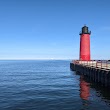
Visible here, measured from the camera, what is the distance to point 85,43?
→ 5606cm

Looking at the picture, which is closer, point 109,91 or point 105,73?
point 109,91

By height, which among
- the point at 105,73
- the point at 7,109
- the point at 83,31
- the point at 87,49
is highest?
the point at 83,31

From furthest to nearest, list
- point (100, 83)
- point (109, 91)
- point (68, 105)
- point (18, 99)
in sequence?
point (100, 83), point (109, 91), point (18, 99), point (68, 105)

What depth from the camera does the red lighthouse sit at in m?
56.2

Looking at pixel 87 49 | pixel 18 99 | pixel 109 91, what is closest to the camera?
pixel 18 99

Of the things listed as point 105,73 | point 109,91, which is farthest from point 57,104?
point 105,73

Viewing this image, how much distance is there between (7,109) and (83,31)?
4183 centimetres

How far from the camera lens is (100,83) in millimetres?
30781

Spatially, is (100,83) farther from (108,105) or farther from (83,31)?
(83,31)

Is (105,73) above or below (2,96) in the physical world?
above

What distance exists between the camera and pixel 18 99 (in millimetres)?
21219

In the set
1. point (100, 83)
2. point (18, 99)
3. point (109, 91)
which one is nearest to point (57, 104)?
point (18, 99)

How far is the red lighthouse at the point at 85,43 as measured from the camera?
56156mm

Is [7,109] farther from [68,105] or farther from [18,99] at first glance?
[68,105]
